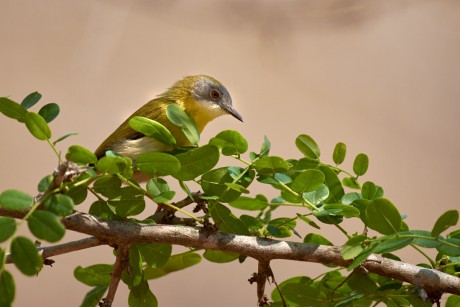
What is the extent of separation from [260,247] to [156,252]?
4.7 inches

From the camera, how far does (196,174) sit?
0.58 m

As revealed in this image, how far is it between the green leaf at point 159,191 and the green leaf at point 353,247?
173 millimetres

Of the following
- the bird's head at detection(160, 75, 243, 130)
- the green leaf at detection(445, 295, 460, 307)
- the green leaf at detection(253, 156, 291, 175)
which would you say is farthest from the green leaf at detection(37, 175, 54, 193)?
the bird's head at detection(160, 75, 243, 130)

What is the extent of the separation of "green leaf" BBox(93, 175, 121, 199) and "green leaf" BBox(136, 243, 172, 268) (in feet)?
0.29

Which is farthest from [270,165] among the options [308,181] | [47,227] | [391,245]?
[47,227]

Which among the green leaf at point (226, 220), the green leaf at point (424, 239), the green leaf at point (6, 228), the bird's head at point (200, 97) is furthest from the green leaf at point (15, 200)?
the bird's head at point (200, 97)

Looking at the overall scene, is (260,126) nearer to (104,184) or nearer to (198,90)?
(198,90)

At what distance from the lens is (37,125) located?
53cm

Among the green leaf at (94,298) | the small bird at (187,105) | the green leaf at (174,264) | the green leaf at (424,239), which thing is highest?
the small bird at (187,105)

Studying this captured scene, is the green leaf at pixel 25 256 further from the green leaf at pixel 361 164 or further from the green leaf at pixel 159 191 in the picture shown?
the green leaf at pixel 361 164

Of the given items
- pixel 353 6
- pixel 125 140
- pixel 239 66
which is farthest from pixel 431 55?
pixel 125 140

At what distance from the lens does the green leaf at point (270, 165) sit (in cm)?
59

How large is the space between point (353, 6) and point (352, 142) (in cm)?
50

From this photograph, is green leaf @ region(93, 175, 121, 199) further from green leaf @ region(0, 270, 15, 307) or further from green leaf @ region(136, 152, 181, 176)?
green leaf @ region(0, 270, 15, 307)
